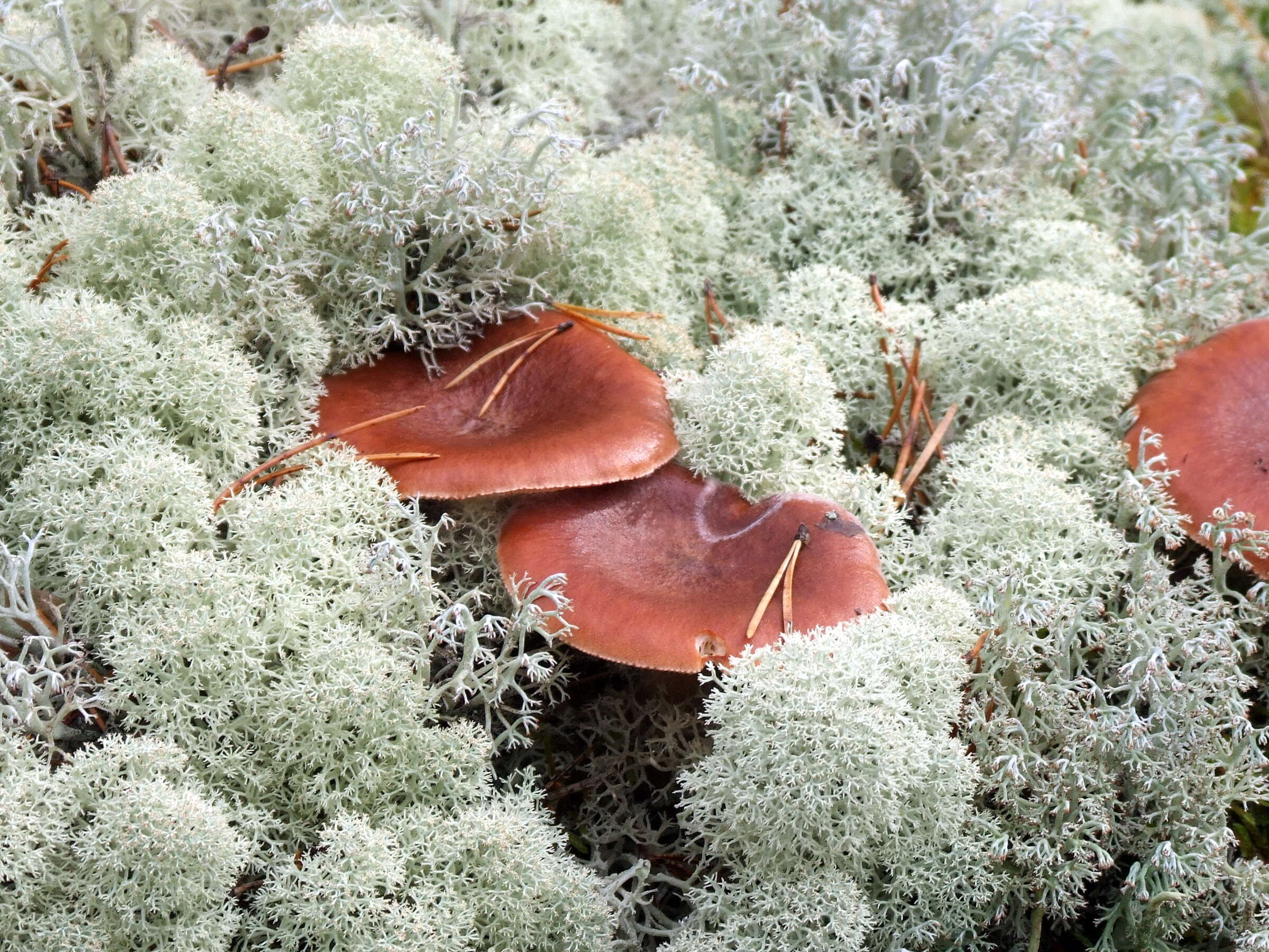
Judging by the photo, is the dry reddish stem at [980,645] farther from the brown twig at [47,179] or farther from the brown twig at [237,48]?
the brown twig at [47,179]

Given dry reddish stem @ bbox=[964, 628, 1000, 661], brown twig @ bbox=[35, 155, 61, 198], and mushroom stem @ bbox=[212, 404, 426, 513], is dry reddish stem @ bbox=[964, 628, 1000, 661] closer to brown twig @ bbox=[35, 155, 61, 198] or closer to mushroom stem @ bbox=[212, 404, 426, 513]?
mushroom stem @ bbox=[212, 404, 426, 513]

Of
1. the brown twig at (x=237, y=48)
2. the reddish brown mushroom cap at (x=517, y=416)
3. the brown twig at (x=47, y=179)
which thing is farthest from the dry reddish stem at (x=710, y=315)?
the brown twig at (x=47, y=179)

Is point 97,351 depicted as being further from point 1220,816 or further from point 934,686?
point 1220,816

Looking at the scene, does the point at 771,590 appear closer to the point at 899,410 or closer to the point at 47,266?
the point at 899,410

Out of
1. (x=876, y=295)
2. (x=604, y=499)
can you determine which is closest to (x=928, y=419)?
(x=876, y=295)

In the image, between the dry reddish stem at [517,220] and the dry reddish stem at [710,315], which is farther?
the dry reddish stem at [710,315]

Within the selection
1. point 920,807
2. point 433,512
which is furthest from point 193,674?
point 920,807
